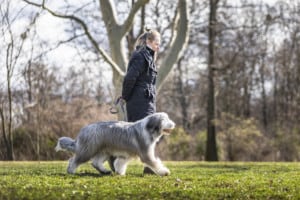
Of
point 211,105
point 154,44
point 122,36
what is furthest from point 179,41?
point 154,44

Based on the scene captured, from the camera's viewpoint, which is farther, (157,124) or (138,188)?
(157,124)

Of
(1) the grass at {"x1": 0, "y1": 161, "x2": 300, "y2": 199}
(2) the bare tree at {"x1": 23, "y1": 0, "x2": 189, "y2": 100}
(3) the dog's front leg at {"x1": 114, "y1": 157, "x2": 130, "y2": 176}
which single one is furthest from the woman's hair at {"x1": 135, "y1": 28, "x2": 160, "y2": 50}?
(2) the bare tree at {"x1": 23, "y1": 0, "x2": 189, "y2": 100}

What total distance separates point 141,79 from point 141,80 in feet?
0.06

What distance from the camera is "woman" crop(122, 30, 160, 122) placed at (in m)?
9.16

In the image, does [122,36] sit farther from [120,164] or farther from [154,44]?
[120,164]

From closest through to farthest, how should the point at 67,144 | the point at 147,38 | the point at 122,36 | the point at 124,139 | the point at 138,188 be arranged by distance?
the point at 138,188, the point at 124,139, the point at 67,144, the point at 147,38, the point at 122,36

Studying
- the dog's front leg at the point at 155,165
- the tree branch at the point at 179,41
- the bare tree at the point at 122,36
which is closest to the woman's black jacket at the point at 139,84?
the dog's front leg at the point at 155,165

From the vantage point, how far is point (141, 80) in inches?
367

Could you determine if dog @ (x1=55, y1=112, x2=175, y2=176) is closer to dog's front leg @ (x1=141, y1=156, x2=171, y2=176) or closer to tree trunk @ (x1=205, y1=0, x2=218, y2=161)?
dog's front leg @ (x1=141, y1=156, x2=171, y2=176)

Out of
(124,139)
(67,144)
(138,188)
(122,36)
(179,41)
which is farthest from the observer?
(179,41)

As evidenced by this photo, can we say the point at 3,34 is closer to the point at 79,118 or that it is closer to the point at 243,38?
the point at 79,118

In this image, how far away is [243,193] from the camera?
7734 millimetres

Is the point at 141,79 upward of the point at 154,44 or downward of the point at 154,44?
downward

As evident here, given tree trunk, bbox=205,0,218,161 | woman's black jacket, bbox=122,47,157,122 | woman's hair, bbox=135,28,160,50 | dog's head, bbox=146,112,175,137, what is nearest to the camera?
dog's head, bbox=146,112,175,137
